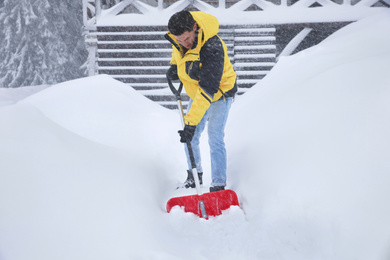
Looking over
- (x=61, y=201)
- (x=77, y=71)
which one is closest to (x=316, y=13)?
(x=61, y=201)

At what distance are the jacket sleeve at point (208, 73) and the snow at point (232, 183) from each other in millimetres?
736

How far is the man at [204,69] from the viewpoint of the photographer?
8.72ft

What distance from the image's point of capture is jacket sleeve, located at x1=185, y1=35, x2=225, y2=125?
2762 mm

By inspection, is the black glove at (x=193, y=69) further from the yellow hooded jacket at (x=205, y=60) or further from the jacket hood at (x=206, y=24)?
the jacket hood at (x=206, y=24)

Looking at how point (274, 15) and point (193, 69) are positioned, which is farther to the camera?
point (274, 15)

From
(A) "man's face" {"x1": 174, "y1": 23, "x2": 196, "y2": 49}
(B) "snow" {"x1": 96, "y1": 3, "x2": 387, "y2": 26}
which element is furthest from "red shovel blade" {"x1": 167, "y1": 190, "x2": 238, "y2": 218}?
(B) "snow" {"x1": 96, "y1": 3, "x2": 387, "y2": 26}

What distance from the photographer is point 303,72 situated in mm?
4641

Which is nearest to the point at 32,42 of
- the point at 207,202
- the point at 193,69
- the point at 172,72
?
the point at 172,72

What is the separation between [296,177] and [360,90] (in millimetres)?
1024

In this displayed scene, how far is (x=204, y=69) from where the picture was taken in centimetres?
278

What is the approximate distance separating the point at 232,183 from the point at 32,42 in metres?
15.5

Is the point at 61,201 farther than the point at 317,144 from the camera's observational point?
No

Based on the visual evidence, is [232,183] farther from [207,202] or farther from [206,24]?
[206,24]

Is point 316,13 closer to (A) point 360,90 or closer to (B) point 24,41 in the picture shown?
(A) point 360,90
